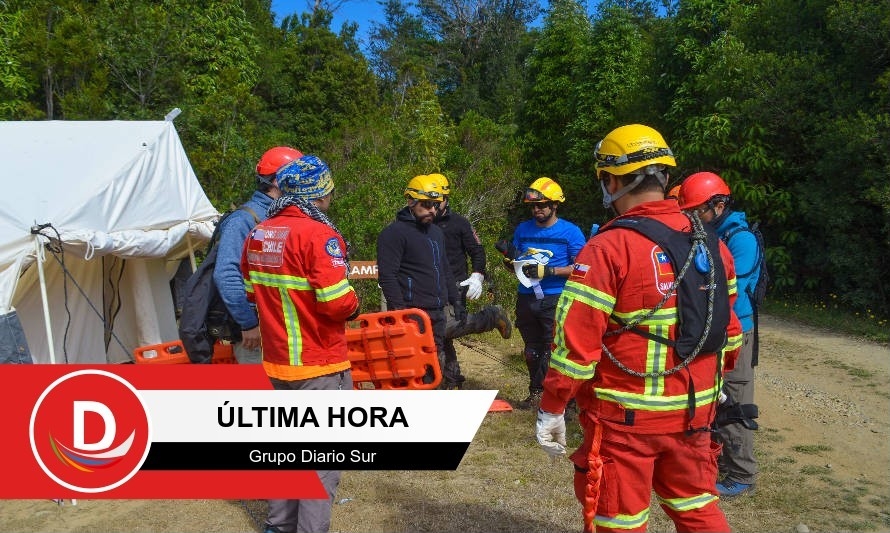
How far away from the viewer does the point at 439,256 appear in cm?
564

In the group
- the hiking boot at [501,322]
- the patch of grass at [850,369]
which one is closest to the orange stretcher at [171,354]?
the hiking boot at [501,322]

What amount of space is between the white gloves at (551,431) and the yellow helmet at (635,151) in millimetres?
977

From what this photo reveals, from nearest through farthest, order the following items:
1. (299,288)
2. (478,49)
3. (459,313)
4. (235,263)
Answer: (299,288), (235,263), (459,313), (478,49)

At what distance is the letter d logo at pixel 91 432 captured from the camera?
155 inches

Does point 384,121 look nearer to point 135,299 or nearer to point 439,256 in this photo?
A: point 135,299

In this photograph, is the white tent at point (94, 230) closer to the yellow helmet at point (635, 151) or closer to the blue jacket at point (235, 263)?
the blue jacket at point (235, 263)

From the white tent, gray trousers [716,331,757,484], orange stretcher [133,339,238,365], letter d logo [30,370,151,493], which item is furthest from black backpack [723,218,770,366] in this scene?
the white tent

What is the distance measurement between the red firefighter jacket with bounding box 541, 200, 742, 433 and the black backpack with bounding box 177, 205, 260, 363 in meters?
2.25

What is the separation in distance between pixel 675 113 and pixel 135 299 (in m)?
11.0

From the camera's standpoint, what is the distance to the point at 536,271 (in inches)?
213

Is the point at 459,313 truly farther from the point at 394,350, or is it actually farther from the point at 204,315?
the point at 204,315

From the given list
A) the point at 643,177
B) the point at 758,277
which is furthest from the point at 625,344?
the point at 758,277

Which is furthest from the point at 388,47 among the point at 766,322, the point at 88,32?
the point at 766,322

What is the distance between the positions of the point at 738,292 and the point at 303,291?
2582 mm
